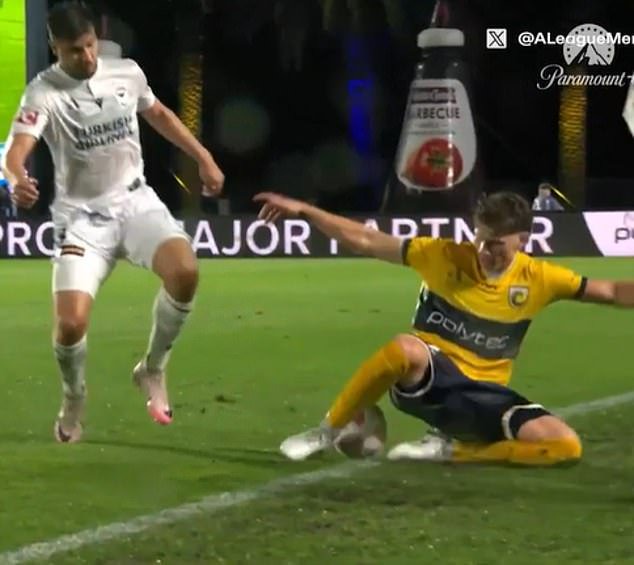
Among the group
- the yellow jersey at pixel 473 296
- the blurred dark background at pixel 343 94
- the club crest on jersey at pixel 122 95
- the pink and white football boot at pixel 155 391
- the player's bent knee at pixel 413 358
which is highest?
the club crest on jersey at pixel 122 95

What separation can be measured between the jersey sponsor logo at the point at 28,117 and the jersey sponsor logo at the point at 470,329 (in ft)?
5.89

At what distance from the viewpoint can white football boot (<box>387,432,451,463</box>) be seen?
620 cm

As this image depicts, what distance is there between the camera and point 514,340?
20.1 feet

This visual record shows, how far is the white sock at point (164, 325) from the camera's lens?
22.4 feet

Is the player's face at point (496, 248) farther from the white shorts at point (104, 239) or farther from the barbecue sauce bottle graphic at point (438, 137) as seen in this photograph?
the barbecue sauce bottle graphic at point (438, 137)

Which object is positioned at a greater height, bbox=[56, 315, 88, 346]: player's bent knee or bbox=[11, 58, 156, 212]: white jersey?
bbox=[11, 58, 156, 212]: white jersey

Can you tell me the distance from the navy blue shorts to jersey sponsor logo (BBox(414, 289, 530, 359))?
0.10 meters

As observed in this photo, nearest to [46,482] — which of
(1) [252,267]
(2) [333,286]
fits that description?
(2) [333,286]

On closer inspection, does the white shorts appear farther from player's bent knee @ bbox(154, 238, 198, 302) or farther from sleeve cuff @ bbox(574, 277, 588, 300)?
sleeve cuff @ bbox(574, 277, 588, 300)

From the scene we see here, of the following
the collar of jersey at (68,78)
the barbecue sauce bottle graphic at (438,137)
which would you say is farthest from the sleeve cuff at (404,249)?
the barbecue sauce bottle graphic at (438,137)

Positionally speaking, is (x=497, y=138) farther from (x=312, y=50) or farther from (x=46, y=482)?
(x=46, y=482)

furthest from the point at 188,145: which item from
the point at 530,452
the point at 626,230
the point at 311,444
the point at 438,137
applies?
the point at 438,137

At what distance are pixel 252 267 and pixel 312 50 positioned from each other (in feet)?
68.4

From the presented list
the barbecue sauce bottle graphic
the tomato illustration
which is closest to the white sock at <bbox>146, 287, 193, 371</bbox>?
the barbecue sauce bottle graphic
